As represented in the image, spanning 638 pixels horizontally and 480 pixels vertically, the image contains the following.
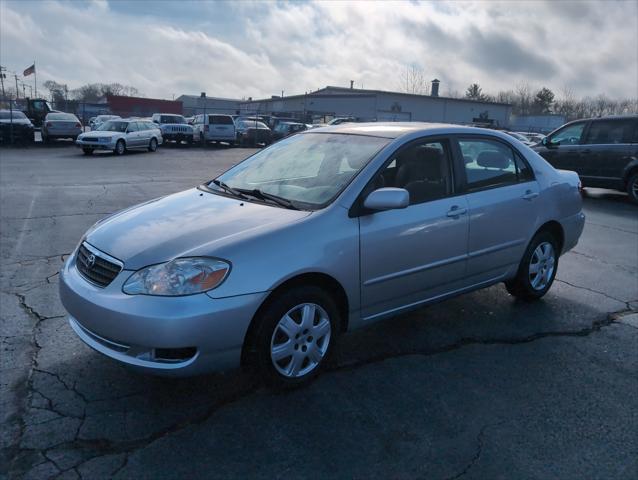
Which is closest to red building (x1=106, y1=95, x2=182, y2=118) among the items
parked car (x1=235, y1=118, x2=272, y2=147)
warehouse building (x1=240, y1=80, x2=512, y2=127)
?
Answer: warehouse building (x1=240, y1=80, x2=512, y2=127)

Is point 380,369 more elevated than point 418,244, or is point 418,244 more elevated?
point 418,244

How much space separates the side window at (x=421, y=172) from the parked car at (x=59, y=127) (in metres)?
23.9

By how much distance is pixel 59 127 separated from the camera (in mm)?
24000

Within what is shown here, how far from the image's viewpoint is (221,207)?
3.67 meters

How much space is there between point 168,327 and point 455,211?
7.82ft

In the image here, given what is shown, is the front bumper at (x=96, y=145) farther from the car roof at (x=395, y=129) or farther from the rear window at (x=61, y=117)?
the car roof at (x=395, y=129)

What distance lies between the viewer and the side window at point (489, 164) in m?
4.38

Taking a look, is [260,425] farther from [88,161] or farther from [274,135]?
[274,135]

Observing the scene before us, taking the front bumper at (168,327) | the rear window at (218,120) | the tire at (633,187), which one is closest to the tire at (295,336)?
the front bumper at (168,327)

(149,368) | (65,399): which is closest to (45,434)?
(65,399)

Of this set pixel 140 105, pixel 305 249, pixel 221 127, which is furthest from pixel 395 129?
pixel 140 105

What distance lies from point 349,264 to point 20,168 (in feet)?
49.5

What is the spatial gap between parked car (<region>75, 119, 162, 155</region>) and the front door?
1892cm

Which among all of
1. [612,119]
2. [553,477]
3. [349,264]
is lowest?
[553,477]
